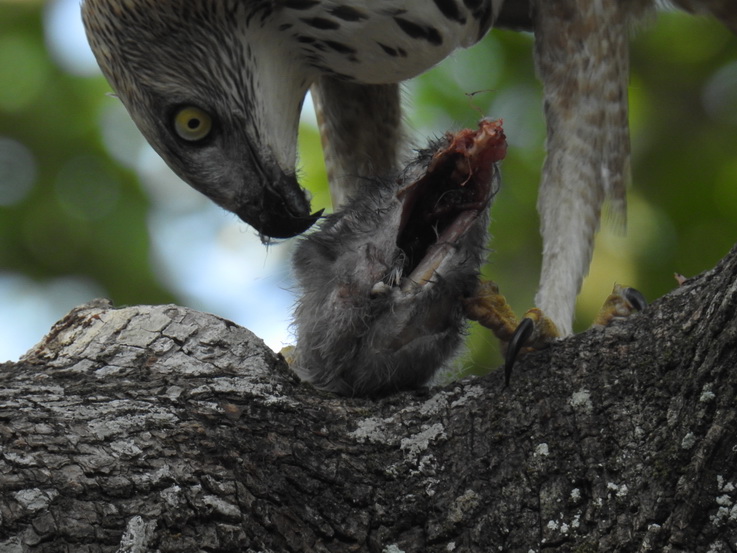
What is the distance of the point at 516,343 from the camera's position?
232 centimetres

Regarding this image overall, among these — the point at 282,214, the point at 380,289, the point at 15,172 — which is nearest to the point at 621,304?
the point at 380,289

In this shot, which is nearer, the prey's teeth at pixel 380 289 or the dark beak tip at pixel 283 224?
the prey's teeth at pixel 380 289

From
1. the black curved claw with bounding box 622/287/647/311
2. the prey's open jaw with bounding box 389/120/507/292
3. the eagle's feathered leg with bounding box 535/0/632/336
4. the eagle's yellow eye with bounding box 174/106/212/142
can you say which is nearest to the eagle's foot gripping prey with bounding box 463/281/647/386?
the black curved claw with bounding box 622/287/647/311

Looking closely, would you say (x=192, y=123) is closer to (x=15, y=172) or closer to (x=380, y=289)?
(x=380, y=289)

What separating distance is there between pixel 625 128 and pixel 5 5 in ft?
11.4

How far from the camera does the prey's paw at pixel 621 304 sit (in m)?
2.85

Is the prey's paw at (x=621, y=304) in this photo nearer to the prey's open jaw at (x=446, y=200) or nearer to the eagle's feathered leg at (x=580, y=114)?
the prey's open jaw at (x=446, y=200)

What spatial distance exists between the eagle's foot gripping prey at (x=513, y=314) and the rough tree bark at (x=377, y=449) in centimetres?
20

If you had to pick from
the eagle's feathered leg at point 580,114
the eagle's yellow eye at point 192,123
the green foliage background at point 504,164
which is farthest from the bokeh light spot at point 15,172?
the eagle's feathered leg at point 580,114

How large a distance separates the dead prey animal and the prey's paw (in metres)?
0.41

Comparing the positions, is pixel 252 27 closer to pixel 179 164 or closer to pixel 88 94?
pixel 179 164

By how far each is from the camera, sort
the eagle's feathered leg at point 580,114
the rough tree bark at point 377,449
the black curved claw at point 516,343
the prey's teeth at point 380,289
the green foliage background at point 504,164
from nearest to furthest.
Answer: the rough tree bark at point 377,449, the black curved claw at point 516,343, the prey's teeth at point 380,289, the eagle's feathered leg at point 580,114, the green foliage background at point 504,164

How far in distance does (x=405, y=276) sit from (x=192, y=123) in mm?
1158

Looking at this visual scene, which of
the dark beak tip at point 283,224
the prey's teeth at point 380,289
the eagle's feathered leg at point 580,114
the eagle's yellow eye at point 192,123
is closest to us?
the prey's teeth at point 380,289
